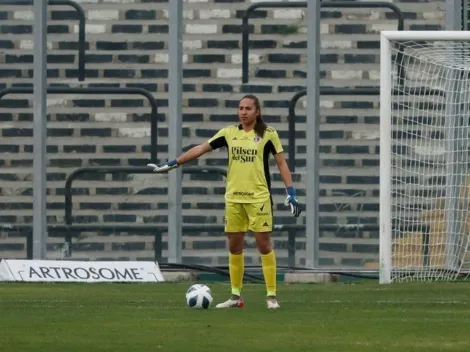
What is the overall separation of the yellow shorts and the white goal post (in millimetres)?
4349

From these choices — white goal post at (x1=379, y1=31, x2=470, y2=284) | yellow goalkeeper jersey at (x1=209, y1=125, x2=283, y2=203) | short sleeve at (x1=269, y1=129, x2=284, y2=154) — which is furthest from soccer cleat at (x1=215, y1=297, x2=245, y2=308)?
white goal post at (x1=379, y1=31, x2=470, y2=284)

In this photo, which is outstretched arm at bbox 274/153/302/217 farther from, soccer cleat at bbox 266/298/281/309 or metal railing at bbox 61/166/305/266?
metal railing at bbox 61/166/305/266

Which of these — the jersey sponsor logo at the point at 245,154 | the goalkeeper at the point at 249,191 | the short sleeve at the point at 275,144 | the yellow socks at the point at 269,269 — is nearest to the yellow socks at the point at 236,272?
the goalkeeper at the point at 249,191

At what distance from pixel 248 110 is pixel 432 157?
557 centimetres

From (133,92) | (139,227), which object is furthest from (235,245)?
(133,92)

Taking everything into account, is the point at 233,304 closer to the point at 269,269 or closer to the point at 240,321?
the point at 269,269

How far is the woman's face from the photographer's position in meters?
11.3

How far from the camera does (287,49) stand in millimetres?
18969

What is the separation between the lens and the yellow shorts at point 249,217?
11.4m

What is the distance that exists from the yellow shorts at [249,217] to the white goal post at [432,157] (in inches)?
171

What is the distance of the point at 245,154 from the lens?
37.7 ft

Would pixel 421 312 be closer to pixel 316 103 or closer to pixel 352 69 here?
pixel 316 103

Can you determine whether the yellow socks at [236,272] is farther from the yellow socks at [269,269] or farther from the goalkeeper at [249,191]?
the yellow socks at [269,269]

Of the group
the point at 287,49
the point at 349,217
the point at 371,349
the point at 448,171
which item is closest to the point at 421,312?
the point at 371,349
